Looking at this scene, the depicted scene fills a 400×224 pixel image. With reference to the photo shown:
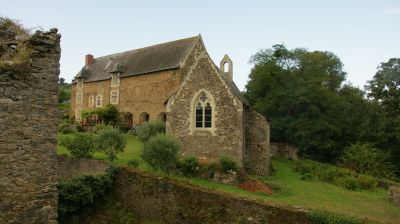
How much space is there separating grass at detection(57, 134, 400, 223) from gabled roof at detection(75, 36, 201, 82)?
14893mm

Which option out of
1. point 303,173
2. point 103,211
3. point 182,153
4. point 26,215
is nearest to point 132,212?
point 103,211

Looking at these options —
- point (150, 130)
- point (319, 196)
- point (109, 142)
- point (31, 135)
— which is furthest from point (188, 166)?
point (31, 135)

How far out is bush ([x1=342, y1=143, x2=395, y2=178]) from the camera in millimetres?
31044

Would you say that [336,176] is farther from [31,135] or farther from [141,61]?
[141,61]

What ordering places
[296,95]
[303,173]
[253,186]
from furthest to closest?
[296,95], [303,173], [253,186]

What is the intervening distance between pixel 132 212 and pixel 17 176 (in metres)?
7.04

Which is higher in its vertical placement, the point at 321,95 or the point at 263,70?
the point at 263,70

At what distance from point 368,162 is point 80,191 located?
2606cm

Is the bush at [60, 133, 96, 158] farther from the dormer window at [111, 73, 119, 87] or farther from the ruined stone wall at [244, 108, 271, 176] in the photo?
the dormer window at [111, 73, 119, 87]

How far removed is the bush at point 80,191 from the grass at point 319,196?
16.3ft

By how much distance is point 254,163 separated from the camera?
26.2m

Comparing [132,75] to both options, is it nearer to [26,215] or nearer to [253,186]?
[253,186]

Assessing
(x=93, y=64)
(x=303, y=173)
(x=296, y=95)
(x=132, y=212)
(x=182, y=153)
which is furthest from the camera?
(x=93, y=64)

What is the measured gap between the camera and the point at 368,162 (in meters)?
31.3
